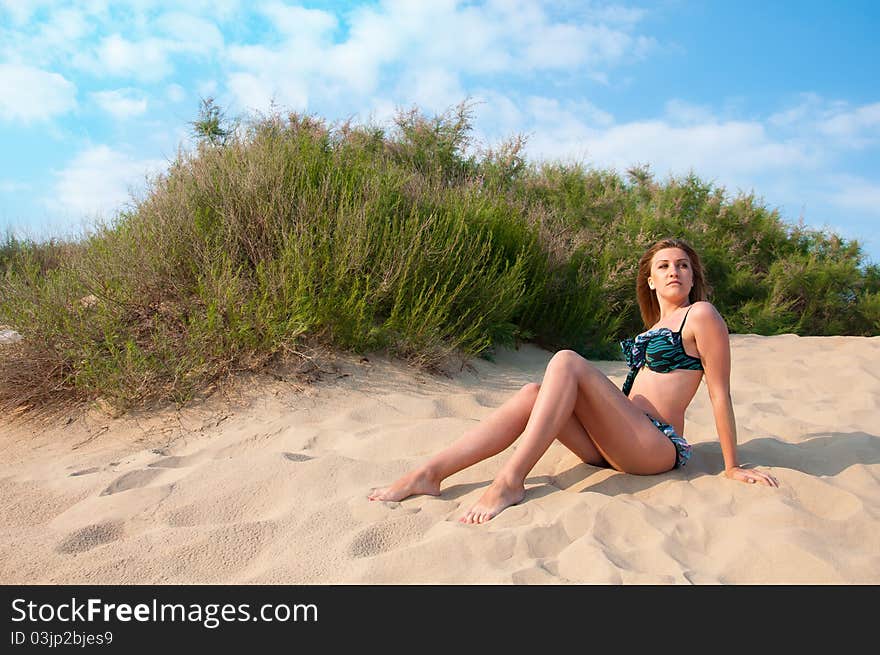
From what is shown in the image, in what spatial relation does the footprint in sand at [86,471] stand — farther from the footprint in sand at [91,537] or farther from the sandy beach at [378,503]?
the footprint in sand at [91,537]

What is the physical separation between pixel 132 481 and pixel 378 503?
1.33 meters

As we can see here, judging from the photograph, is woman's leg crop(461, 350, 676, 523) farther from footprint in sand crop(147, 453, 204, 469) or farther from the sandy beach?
footprint in sand crop(147, 453, 204, 469)

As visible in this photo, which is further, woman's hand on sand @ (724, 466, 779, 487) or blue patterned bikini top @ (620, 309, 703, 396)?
blue patterned bikini top @ (620, 309, 703, 396)

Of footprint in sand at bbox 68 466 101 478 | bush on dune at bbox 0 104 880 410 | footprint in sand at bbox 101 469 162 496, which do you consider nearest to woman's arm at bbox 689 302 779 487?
bush on dune at bbox 0 104 880 410

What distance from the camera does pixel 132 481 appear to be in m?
3.54

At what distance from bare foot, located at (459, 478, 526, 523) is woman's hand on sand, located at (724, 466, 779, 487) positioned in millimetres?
936

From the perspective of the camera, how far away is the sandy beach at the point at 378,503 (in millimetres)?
2518

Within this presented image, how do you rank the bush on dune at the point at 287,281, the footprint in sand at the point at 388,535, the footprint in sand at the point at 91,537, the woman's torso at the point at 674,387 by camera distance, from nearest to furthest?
the footprint in sand at the point at 388,535
the footprint in sand at the point at 91,537
the woman's torso at the point at 674,387
the bush on dune at the point at 287,281

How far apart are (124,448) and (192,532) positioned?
1.56 metres

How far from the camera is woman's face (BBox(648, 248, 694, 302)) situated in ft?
11.7

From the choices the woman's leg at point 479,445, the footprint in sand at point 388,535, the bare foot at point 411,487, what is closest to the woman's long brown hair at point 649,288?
the woman's leg at point 479,445

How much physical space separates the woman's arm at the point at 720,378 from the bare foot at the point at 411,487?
1293 millimetres
